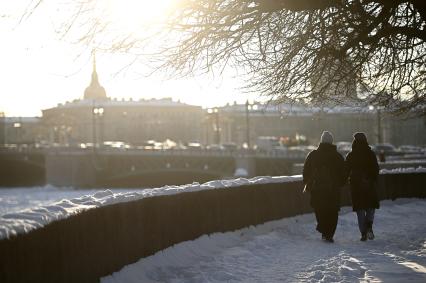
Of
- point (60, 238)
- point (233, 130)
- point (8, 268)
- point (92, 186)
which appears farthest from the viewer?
point (233, 130)

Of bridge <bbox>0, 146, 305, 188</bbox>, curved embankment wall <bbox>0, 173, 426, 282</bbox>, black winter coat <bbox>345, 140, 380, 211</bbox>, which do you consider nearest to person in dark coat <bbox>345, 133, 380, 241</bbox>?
black winter coat <bbox>345, 140, 380, 211</bbox>

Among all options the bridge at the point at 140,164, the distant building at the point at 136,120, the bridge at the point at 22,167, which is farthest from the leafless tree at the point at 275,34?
the distant building at the point at 136,120

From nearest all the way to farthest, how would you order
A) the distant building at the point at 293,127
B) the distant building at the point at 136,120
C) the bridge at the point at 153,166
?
the bridge at the point at 153,166
the distant building at the point at 293,127
the distant building at the point at 136,120

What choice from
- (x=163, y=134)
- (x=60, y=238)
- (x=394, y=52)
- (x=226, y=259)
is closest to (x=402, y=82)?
(x=394, y=52)

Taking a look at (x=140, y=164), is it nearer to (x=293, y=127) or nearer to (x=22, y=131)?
(x=293, y=127)

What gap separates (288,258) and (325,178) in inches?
93.2

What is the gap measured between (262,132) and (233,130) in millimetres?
5659

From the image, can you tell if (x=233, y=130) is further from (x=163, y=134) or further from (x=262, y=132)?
(x=163, y=134)

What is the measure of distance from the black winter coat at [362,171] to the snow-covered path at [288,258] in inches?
27.8

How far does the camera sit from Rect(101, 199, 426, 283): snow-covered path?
9836 mm

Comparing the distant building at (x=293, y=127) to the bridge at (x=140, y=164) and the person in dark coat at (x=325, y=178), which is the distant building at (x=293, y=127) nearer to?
the bridge at (x=140, y=164)

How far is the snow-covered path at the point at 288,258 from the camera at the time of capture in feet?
32.3

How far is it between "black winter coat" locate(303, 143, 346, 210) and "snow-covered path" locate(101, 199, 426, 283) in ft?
1.94

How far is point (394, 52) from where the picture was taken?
46.5ft
